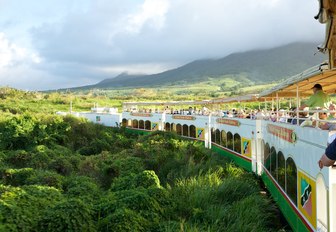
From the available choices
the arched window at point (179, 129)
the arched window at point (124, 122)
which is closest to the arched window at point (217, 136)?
the arched window at point (179, 129)

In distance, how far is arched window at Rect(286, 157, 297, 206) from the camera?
9163mm

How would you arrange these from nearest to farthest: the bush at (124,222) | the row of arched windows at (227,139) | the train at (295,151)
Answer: the train at (295,151) < the bush at (124,222) < the row of arched windows at (227,139)

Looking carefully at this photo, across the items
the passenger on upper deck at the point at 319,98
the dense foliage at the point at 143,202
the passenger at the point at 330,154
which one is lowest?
the dense foliage at the point at 143,202

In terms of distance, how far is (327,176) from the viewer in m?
6.25

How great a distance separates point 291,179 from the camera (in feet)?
31.7

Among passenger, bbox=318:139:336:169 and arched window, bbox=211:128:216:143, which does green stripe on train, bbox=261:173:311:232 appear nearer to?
passenger, bbox=318:139:336:169

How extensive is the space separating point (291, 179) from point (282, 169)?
143 cm

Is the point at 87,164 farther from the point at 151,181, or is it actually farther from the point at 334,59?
the point at 334,59

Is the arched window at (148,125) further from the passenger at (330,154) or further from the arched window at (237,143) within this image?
the passenger at (330,154)

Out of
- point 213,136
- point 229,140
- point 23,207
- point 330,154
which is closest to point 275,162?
point 23,207

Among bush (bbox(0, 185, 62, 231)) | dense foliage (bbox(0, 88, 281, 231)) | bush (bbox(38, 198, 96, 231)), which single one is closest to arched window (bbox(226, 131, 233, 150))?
dense foliage (bbox(0, 88, 281, 231))

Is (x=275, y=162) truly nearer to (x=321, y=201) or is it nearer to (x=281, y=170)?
(x=281, y=170)

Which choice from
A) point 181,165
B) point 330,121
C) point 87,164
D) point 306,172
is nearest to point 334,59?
point 330,121

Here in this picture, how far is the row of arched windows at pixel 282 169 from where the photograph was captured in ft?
30.8
